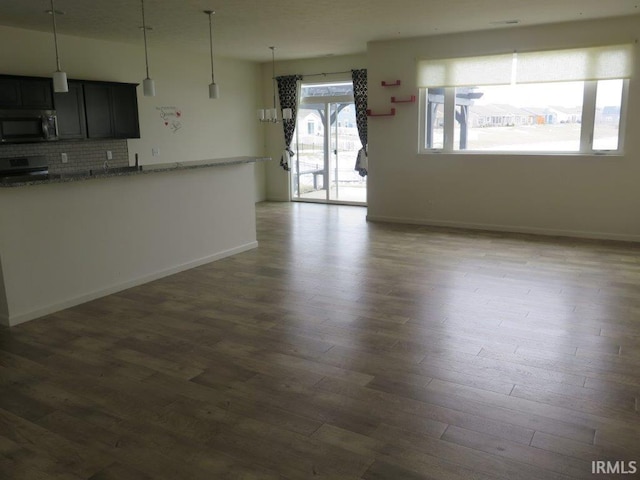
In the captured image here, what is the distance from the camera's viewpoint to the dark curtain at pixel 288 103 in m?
9.91

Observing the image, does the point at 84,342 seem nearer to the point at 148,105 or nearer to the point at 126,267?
the point at 126,267

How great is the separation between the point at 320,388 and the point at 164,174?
3.07m

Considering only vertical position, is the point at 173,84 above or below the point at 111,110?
above

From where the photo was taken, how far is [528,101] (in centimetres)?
718

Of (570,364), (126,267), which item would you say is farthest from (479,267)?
(126,267)

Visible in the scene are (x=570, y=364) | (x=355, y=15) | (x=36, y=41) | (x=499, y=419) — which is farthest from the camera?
(x=36, y=41)

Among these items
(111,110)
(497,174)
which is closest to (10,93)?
(111,110)

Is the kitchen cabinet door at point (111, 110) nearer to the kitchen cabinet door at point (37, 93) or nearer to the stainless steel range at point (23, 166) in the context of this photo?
the kitchen cabinet door at point (37, 93)

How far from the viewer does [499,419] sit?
2697mm

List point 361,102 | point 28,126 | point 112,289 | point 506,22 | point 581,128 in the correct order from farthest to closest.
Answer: point 361,102 → point 581,128 → point 506,22 → point 28,126 → point 112,289

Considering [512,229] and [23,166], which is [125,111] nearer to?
[23,166]

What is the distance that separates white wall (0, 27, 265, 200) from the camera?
6516mm

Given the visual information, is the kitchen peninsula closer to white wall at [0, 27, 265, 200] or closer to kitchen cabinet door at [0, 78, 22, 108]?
white wall at [0, 27, 265, 200]

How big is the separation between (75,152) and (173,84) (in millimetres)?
2148
